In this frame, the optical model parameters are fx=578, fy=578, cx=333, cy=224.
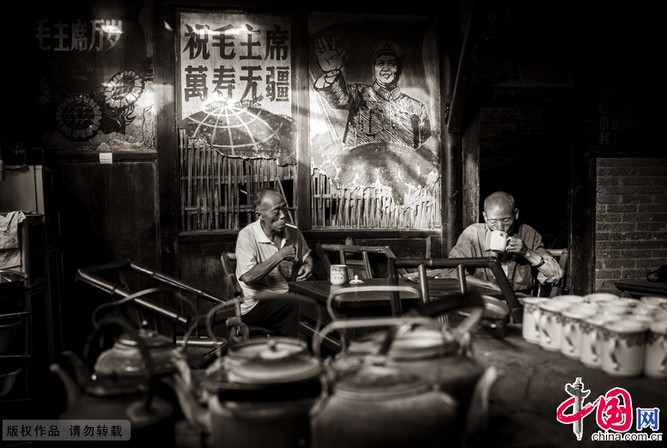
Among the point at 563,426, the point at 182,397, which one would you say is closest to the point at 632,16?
the point at 563,426

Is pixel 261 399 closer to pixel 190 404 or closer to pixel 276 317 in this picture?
pixel 190 404

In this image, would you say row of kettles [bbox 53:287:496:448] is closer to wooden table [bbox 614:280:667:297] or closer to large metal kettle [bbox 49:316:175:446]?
large metal kettle [bbox 49:316:175:446]

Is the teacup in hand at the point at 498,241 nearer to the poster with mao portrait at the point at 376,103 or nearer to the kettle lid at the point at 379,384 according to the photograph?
the poster with mao portrait at the point at 376,103

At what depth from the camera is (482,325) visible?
3.19 metres

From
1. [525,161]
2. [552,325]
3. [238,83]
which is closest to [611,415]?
[552,325]

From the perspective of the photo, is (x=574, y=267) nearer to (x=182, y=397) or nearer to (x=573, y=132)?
(x=573, y=132)

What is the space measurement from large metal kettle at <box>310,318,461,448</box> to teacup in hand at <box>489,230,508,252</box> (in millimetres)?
2960

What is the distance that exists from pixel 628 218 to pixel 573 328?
15.3 ft

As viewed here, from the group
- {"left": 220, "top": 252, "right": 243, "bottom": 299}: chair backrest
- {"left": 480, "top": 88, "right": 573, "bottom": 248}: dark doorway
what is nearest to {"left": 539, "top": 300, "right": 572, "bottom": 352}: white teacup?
{"left": 220, "top": 252, "right": 243, "bottom": 299}: chair backrest

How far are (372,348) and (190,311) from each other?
440cm

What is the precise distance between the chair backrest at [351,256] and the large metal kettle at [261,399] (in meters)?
3.21

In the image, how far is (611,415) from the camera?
2252mm

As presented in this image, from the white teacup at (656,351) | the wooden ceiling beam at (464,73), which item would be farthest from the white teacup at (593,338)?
the wooden ceiling beam at (464,73)

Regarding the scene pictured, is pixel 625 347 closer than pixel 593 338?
Yes
